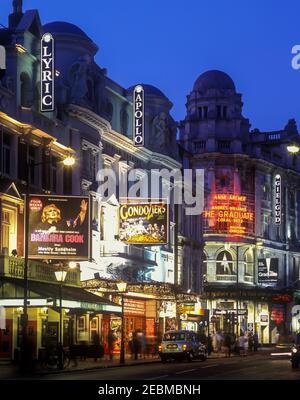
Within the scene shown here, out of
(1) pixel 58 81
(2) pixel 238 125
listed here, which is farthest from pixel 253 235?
(1) pixel 58 81

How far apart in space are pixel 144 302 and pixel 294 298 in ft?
127

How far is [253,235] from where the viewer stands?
9619 cm

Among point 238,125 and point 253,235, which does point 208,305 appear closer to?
point 253,235

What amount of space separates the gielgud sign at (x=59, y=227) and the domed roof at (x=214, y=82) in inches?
2010

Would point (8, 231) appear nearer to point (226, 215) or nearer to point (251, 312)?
point (226, 215)

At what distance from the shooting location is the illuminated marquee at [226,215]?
92250mm

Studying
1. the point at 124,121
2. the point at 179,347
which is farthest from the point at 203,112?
the point at 179,347

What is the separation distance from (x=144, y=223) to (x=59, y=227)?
378 inches

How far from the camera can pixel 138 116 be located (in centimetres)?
6147

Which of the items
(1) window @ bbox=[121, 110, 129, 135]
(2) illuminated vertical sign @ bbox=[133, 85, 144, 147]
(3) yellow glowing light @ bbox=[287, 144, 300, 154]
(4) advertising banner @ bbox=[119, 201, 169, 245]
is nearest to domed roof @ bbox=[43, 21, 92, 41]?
(2) illuminated vertical sign @ bbox=[133, 85, 144, 147]

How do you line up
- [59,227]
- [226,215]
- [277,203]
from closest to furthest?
[59,227]
[226,215]
[277,203]

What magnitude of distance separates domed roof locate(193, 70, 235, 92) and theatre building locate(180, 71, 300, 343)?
10cm

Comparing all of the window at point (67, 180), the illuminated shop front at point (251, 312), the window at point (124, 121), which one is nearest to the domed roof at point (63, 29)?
the window at point (124, 121)

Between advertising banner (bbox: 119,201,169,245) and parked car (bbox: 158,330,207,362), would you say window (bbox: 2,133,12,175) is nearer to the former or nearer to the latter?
advertising banner (bbox: 119,201,169,245)
